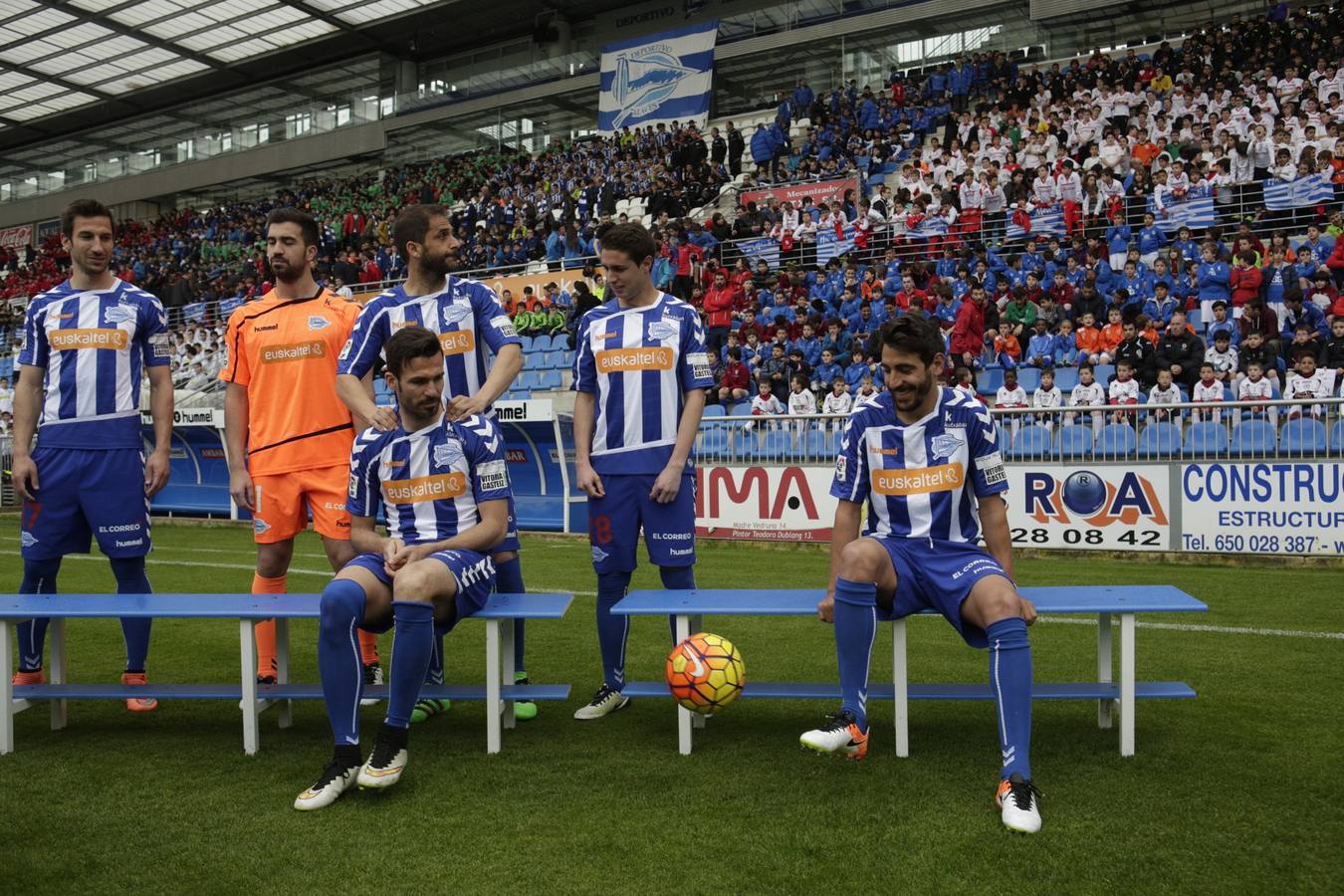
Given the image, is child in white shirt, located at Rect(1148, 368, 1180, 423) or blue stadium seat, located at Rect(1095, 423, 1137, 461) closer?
blue stadium seat, located at Rect(1095, 423, 1137, 461)

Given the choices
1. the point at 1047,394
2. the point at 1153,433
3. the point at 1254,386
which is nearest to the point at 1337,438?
the point at 1254,386

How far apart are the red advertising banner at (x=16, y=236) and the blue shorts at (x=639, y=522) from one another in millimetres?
50412

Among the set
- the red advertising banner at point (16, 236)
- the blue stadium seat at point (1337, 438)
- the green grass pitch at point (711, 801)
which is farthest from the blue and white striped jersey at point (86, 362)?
the red advertising banner at point (16, 236)

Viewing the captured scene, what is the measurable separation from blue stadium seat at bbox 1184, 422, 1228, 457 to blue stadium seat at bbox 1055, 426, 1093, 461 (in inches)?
37.9

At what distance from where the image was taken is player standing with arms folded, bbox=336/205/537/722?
482 centimetres

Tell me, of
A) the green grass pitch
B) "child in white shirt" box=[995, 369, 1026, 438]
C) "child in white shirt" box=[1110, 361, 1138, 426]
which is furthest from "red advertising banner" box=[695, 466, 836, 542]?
the green grass pitch

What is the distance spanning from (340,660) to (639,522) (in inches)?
59.0

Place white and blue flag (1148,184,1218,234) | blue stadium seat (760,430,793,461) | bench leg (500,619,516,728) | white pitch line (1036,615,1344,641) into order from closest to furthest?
bench leg (500,619,516,728) → white pitch line (1036,615,1344,641) → blue stadium seat (760,430,793,461) → white and blue flag (1148,184,1218,234)

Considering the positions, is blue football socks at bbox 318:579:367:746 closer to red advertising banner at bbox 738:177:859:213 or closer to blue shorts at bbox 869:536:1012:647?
blue shorts at bbox 869:536:1012:647

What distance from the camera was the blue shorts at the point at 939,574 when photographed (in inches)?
157

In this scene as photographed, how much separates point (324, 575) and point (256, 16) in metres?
28.5

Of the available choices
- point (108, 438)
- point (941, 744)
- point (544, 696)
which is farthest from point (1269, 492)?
point (108, 438)

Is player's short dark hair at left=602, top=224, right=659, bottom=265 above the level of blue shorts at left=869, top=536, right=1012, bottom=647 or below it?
above

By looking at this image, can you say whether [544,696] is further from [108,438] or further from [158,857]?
[108,438]
